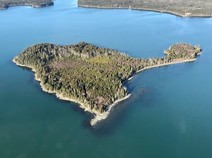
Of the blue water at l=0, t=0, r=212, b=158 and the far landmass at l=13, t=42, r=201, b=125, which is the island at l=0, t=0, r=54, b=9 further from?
the far landmass at l=13, t=42, r=201, b=125

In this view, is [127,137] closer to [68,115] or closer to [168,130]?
[168,130]

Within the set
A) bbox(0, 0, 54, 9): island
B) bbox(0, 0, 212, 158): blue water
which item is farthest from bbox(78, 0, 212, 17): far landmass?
bbox(0, 0, 212, 158): blue water

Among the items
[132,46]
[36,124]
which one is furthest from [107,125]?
[132,46]

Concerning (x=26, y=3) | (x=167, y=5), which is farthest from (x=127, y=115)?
(x=26, y=3)

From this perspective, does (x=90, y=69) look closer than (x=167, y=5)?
Yes

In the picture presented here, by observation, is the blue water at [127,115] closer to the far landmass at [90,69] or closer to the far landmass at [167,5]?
the far landmass at [90,69]

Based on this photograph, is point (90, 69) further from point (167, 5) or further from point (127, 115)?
point (167, 5)

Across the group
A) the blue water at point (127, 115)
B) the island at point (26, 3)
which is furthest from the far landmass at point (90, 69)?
the island at point (26, 3)
